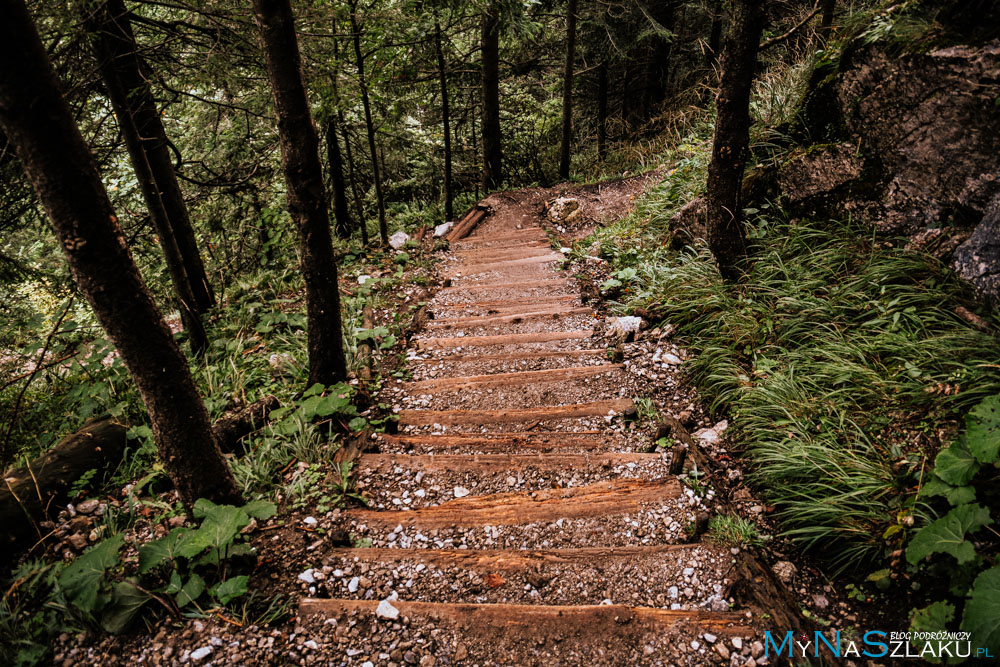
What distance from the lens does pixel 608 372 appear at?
161 inches

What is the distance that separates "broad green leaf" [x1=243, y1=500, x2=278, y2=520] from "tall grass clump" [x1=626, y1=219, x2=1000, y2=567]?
2892 millimetres

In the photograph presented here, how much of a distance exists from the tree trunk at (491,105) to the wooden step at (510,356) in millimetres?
6996

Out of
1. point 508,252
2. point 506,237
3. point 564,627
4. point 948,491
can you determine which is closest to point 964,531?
point 948,491

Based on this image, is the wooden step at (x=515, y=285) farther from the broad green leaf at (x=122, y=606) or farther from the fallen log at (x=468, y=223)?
the broad green leaf at (x=122, y=606)

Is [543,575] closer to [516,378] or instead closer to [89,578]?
[516,378]

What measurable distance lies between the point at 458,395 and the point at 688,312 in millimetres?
2453

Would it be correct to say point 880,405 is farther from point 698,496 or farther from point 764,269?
point 764,269

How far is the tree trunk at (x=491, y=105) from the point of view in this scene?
30.6ft

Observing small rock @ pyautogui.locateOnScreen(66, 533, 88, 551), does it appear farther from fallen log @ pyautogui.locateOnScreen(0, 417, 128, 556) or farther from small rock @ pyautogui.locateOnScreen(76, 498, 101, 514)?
small rock @ pyautogui.locateOnScreen(76, 498, 101, 514)

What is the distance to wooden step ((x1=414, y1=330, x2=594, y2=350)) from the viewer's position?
484 centimetres

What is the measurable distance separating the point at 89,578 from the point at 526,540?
2223 millimetres

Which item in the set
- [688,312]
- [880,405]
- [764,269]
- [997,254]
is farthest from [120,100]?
[997,254]

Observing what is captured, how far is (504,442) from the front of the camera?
11.3 feet

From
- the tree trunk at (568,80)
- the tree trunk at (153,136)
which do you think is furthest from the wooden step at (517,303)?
the tree trunk at (568,80)
